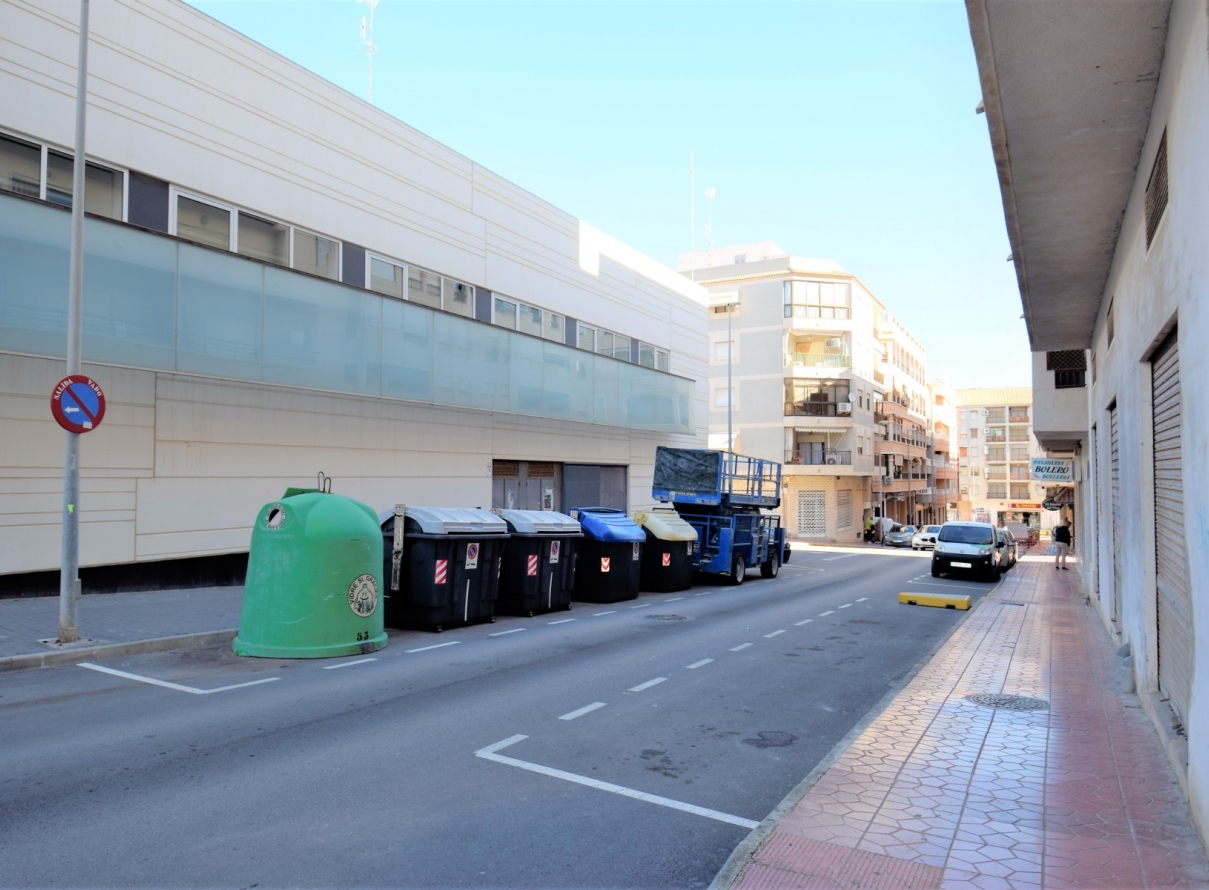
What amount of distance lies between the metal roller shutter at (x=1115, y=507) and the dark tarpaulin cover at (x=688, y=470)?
9.58 m

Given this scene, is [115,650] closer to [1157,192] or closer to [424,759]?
[424,759]

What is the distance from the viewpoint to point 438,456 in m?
20.3

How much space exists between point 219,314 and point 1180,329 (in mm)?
13237

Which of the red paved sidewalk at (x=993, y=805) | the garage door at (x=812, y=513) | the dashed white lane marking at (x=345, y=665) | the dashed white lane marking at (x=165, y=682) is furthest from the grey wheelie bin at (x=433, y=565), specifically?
the garage door at (x=812, y=513)

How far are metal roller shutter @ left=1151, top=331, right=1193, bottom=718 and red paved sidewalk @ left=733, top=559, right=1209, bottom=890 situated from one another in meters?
0.61

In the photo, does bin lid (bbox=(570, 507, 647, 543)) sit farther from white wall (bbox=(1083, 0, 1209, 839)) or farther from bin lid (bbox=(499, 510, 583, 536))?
white wall (bbox=(1083, 0, 1209, 839))

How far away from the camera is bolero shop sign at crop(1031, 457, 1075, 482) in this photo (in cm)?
2795

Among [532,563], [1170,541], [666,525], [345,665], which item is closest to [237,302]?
[532,563]

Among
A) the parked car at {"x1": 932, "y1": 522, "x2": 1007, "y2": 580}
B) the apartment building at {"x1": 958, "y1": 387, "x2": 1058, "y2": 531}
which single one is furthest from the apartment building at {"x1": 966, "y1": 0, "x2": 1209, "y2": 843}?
the apartment building at {"x1": 958, "y1": 387, "x2": 1058, "y2": 531}

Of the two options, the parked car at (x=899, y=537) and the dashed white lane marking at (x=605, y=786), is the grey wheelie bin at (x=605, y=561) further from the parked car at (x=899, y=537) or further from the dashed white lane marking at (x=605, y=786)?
the parked car at (x=899, y=537)

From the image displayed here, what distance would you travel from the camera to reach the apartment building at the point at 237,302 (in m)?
12.5

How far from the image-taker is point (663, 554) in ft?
59.5

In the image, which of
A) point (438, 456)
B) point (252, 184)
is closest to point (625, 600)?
point (438, 456)

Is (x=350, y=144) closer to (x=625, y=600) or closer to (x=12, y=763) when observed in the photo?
(x=625, y=600)
